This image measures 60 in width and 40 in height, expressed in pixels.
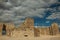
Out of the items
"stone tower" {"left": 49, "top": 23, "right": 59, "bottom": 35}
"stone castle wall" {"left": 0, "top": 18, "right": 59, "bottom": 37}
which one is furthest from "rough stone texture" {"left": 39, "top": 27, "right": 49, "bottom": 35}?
"stone tower" {"left": 49, "top": 23, "right": 59, "bottom": 35}

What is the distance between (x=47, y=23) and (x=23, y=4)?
44.1 inches

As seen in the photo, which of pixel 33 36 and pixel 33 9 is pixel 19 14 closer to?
pixel 33 9

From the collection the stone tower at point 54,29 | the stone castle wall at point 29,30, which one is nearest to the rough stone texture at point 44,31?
the stone castle wall at point 29,30

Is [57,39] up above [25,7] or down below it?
below

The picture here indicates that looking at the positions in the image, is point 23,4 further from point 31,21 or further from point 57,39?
point 57,39

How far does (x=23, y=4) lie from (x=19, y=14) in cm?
40

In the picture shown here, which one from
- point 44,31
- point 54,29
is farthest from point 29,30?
point 54,29

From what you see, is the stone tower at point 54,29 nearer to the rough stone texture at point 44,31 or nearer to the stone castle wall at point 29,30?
the stone castle wall at point 29,30

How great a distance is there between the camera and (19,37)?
651 cm

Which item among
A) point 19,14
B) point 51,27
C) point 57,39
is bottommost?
point 57,39

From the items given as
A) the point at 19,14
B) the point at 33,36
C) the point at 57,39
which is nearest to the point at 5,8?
the point at 19,14

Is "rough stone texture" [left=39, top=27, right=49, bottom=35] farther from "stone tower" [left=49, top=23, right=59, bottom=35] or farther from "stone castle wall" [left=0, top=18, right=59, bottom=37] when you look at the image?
"stone tower" [left=49, top=23, right=59, bottom=35]

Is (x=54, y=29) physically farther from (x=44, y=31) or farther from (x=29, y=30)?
(x=29, y=30)

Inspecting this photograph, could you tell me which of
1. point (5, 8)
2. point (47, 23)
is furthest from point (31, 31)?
point (5, 8)
